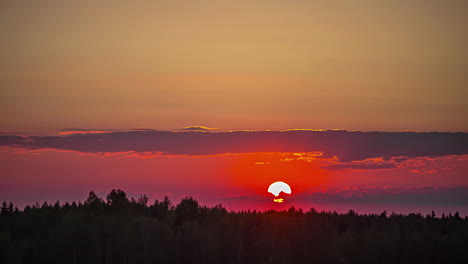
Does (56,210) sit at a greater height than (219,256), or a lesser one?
greater

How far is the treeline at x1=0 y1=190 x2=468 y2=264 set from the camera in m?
135

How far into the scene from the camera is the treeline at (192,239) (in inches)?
5330

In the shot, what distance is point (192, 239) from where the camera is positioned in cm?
15325

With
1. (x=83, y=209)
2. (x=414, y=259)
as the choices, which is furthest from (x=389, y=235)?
(x=83, y=209)

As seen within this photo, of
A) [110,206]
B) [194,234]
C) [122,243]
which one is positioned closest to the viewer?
[122,243]

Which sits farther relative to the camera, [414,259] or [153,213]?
[153,213]

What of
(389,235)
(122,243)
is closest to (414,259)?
(389,235)

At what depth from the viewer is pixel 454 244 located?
160 metres

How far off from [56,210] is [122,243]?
34433mm

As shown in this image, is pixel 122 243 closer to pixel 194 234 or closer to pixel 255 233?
pixel 194 234

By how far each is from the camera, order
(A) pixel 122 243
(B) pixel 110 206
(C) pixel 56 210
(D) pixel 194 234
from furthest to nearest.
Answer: (B) pixel 110 206 → (C) pixel 56 210 → (D) pixel 194 234 → (A) pixel 122 243

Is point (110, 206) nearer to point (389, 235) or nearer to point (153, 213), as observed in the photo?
point (153, 213)

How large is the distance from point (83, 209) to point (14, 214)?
21.8 meters

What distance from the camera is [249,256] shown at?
6388 inches
